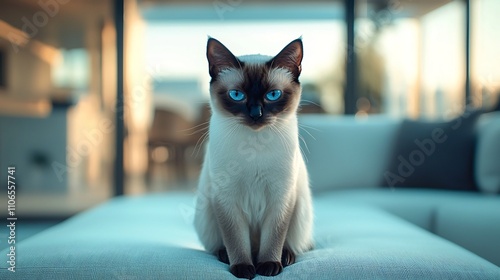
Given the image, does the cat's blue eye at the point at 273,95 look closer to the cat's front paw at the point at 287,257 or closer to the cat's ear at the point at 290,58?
the cat's ear at the point at 290,58

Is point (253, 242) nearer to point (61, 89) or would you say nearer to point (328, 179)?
point (328, 179)

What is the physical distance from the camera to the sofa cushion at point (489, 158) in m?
2.52

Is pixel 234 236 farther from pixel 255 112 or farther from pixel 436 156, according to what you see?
pixel 436 156

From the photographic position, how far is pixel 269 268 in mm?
1247

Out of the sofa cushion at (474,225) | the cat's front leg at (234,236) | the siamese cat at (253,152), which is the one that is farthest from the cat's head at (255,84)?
the sofa cushion at (474,225)

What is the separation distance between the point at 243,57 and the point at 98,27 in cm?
366

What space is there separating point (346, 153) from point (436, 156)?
550mm

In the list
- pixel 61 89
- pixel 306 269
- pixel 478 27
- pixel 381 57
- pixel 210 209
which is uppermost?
pixel 478 27

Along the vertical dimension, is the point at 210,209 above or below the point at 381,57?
below

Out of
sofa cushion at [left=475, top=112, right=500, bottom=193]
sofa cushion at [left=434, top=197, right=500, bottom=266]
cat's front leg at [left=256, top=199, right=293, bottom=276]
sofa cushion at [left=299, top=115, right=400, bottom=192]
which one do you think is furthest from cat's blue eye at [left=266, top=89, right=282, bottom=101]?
sofa cushion at [left=475, top=112, right=500, bottom=193]

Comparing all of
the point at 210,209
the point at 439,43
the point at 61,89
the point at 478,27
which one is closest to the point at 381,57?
the point at 439,43

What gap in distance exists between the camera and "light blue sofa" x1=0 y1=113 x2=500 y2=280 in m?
1.27

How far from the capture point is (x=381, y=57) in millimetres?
4523

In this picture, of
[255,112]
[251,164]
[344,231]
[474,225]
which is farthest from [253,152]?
[474,225]
